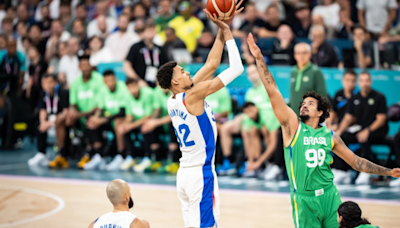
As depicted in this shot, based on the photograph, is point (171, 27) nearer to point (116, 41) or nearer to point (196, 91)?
point (116, 41)

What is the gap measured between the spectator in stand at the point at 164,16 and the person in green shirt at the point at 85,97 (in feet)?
6.97

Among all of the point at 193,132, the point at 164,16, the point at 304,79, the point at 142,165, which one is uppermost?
the point at 164,16

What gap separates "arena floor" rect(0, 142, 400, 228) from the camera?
6836 mm

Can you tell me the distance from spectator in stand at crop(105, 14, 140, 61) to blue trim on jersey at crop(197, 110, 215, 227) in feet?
25.3

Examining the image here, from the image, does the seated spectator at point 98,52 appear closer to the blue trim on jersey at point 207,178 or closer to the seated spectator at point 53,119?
the seated spectator at point 53,119

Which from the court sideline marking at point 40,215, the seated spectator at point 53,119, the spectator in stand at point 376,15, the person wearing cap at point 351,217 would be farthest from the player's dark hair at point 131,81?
the person wearing cap at point 351,217

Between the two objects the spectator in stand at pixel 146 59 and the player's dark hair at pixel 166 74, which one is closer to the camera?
the player's dark hair at pixel 166 74

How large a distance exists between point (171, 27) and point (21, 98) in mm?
4597

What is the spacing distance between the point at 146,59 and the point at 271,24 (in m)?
2.64

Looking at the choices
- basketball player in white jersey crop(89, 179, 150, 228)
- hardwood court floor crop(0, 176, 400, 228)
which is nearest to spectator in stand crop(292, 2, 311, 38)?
hardwood court floor crop(0, 176, 400, 228)

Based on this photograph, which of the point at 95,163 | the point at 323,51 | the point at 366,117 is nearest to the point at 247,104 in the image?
the point at 323,51

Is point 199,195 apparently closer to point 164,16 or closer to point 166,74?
point 166,74

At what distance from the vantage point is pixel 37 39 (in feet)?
47.7

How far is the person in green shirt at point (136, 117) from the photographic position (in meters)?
10.5
